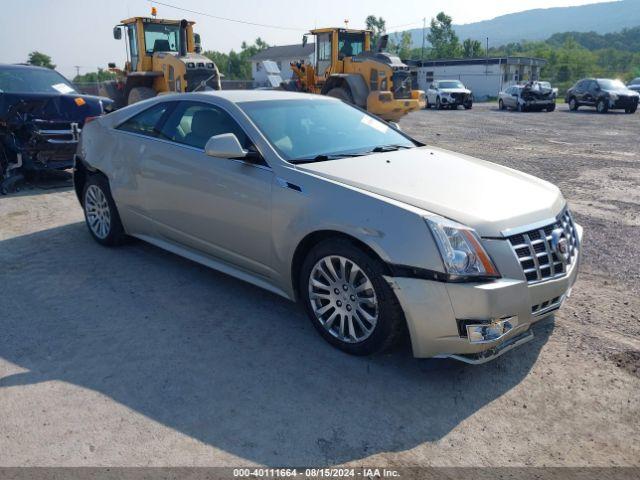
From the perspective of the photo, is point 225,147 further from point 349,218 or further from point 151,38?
point 151,38

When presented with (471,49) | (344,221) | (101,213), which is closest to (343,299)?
(344,221)

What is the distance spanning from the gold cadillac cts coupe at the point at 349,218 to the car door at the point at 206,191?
0.04 ft

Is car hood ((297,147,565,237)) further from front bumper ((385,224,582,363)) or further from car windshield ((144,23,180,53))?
car windshield ((144,23,180,53))

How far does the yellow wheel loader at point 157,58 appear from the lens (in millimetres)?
14852

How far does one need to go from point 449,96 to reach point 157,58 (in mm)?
21206

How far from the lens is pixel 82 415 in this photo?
10.00 ft

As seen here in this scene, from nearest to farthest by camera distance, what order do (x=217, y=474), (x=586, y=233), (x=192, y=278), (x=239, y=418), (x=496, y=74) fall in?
1. (x=217, y=474)
2. (x=239, y=418)
3. (x=192, y=278)
4. (x=586, y=233)
5. (x=496, y=74)


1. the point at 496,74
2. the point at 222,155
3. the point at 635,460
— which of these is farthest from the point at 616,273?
the point at 496,74

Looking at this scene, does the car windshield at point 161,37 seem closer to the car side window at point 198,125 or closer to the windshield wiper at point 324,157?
the car side window at point 198,125

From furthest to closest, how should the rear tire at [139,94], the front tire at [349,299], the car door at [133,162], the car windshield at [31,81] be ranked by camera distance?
the rear tire at [139,94], the car windshield at [31,81], the car door at [133,162], the front tire at [349,299]

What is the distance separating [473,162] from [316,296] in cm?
175

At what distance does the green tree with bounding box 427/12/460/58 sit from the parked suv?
6785 cm

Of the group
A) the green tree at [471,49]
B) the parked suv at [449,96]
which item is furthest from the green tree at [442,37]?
the parked suv at [449,96]

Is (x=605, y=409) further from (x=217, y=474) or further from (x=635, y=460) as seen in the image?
(x=217, y=474)
